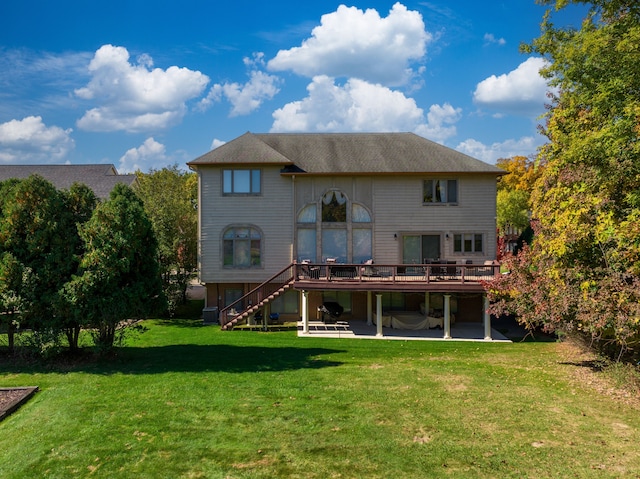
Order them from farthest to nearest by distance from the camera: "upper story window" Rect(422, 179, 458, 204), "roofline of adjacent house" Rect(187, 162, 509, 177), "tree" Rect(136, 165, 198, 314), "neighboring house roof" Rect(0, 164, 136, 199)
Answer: "neighboring house roof" Rect(0, 164, 136, 199), "tree" Rect(136, 165, 198, 314), "upper story window" Rect(422, 179, 458, 204), "roofline of adjacent house" Rect(187, 162, 509, 177)

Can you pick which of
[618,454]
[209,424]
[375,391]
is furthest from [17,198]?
[618,454]

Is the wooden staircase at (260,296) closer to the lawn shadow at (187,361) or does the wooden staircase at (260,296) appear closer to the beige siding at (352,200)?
the beige siding at (352,200)

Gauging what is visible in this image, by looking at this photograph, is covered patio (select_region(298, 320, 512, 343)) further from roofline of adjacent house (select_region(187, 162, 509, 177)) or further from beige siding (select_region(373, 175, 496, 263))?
roofline of adjacent house (select_region(187, 162, 509, 177))

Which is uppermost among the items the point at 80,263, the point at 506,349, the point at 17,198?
the point at 17,198

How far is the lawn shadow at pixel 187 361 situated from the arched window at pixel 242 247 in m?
6.82

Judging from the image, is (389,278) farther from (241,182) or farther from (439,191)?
(241,182)

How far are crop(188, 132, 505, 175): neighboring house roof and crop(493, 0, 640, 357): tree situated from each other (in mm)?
8924

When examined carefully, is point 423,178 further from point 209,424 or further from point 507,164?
point 507,164

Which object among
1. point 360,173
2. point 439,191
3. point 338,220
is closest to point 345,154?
point 360,173

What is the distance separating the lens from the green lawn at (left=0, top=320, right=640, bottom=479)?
24.2 feet

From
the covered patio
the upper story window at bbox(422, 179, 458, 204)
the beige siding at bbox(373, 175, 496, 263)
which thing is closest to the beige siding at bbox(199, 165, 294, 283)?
the covered patio

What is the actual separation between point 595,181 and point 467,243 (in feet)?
37.9

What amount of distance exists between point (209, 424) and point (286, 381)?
3202mm

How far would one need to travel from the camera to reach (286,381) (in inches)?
468
